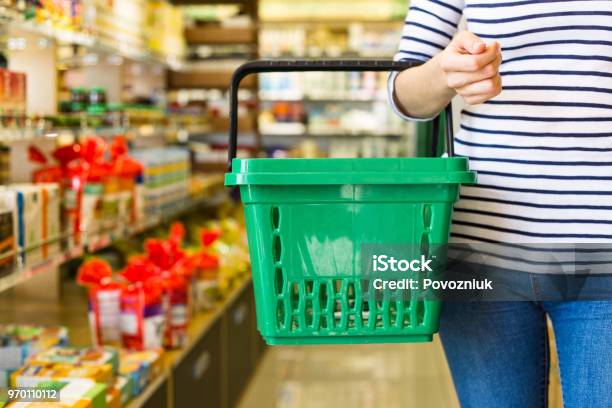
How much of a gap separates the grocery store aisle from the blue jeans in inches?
98.3

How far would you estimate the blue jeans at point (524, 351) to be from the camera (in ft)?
4.05

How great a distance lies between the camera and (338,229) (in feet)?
3.63

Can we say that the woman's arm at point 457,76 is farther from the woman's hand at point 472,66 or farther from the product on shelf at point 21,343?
the product on shelf at point 21,343

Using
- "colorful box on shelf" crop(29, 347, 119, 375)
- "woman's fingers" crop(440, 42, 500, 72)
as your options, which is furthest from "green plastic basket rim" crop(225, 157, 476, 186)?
"colorful box on shelf" crop(29, 347, 119, 375)

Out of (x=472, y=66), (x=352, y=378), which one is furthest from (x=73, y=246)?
(x=352, y=378)

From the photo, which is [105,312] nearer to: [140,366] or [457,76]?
[140,366]

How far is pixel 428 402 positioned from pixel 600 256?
3156 mm

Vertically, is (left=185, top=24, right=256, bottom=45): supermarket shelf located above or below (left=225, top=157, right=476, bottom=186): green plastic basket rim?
above

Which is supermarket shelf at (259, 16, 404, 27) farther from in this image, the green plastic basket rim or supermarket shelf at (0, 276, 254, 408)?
the green plastic basket rim

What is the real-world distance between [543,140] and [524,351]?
33 centimetres

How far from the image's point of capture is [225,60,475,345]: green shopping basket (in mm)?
1093

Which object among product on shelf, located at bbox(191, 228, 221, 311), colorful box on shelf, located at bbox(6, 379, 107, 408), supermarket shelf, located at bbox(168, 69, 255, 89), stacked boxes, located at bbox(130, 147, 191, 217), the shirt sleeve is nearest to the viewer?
the shirt sleeve

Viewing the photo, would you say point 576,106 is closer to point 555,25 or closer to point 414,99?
point 555,25

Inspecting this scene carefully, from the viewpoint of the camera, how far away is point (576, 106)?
1.24 meters
